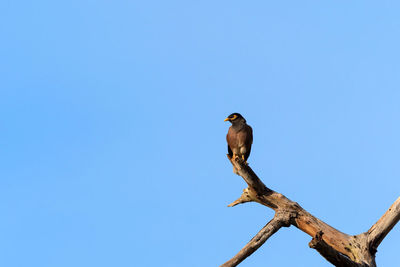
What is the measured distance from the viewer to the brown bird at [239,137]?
531 inches

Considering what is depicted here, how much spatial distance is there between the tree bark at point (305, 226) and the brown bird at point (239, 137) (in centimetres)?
143

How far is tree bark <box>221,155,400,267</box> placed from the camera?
437 inches

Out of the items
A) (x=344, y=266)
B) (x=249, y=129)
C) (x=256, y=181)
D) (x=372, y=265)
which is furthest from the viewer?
(x=249, y=129)

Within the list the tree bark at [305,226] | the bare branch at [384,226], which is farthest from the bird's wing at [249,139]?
the bare branch at [384,226]

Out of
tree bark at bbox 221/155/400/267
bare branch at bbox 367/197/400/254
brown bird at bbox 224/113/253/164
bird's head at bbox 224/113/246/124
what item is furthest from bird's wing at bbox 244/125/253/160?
bare branch at bbox 367/197/400/254

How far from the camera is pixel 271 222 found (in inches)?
454

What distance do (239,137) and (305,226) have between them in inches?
117

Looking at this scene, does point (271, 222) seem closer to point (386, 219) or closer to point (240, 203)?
point (240, 203)

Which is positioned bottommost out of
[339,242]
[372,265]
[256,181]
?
[372,265]

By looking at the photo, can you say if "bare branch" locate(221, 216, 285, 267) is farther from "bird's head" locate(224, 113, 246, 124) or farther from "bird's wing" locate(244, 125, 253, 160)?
"bird's head" locate(224, 113, 246, 124)

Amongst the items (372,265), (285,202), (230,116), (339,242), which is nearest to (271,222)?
(285,202)

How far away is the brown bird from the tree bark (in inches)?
56.3

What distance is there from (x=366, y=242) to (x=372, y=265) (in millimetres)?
493

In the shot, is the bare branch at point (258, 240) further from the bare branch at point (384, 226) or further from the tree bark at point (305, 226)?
the bare branch at point (384, 226)
